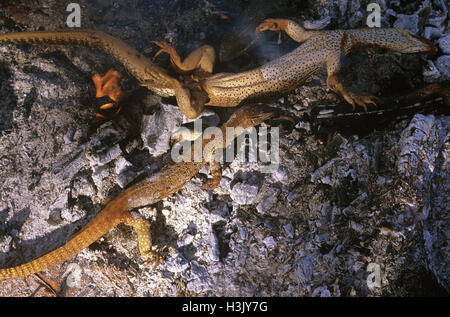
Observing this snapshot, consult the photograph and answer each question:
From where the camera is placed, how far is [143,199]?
407 cm

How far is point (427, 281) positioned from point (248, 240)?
2.43 m

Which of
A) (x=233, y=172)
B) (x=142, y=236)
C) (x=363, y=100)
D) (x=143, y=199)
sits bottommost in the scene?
(x=142, y=236)

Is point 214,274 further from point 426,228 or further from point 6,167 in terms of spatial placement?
point 6,167

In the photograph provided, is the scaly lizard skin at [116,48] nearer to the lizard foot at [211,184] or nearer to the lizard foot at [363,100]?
the lizard foot at [211,184]

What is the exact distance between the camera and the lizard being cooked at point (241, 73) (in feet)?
13.5

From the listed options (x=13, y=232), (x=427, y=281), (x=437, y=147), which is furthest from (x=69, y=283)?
(x=437, y=147)

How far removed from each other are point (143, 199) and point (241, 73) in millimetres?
2352

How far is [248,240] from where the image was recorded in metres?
4.05

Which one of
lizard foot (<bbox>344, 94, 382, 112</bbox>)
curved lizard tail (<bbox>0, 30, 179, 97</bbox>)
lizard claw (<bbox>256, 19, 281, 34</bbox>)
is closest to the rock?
curved lizard tail (<bbox>0, 30, 179, 97</bbox>)

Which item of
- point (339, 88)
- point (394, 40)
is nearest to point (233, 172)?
point (339, 88)

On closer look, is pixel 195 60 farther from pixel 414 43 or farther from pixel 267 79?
pixel 414 43

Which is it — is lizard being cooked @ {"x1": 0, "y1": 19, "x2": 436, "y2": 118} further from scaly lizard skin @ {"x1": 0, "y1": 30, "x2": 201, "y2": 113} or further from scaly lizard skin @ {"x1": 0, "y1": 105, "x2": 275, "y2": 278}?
scaly lizard skin @ {"x1": 0, "y1": 105, "x2": 275, "y2": 278}

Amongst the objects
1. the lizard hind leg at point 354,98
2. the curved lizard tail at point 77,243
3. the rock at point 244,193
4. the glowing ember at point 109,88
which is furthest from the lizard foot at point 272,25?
the curved lizard tail at point 77,243

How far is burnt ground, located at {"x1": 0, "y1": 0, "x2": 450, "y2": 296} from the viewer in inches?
151
